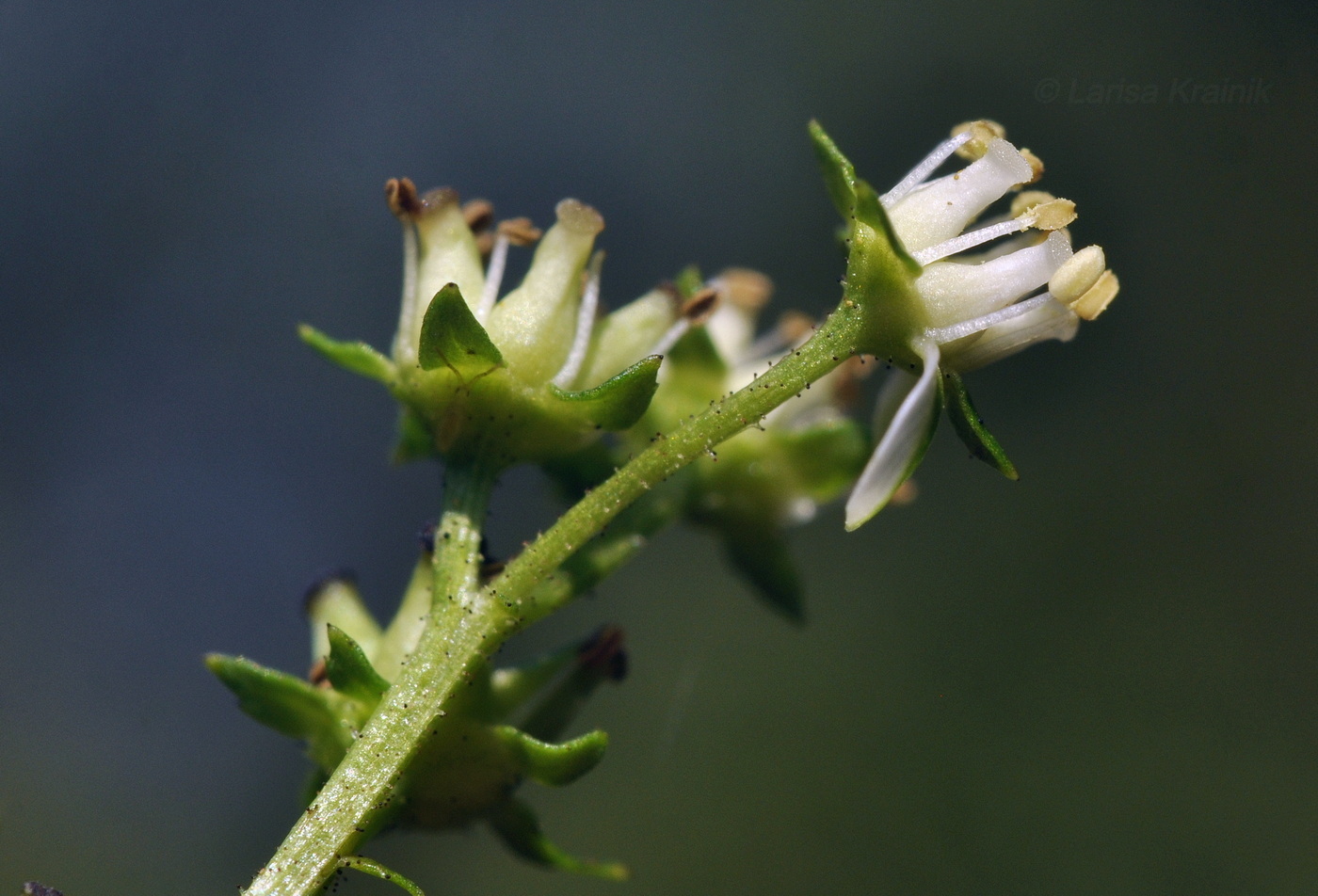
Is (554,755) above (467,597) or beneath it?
beneath

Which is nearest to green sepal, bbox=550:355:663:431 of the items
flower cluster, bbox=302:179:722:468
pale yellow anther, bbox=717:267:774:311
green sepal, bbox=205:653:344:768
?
flower cluster, bbox=302:179:722:468

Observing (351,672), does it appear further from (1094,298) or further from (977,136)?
(977,136)

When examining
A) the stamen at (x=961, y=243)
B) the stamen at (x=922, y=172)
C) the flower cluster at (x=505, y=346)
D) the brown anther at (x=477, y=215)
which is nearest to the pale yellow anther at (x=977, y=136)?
the stamen at (x=922, y=172)

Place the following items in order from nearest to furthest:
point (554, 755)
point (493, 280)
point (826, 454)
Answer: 1. point (554, 755)
2. point (493, 280)
3. point (826, 454)

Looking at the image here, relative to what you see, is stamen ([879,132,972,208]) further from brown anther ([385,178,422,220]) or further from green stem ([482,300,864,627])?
brown anther ([385,178,422,220])

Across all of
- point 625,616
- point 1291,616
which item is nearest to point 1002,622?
point 1291,616

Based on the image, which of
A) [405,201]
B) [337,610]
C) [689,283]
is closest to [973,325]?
[689,283]
